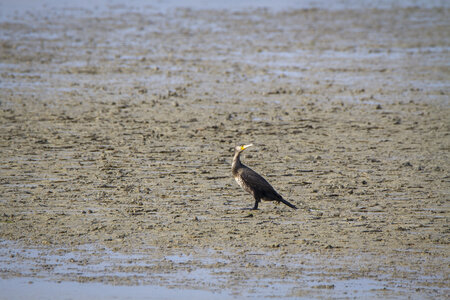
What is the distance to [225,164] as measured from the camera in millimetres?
11820

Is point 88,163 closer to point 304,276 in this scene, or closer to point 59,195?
point 59,195

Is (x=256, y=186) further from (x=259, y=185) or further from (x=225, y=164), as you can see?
(x=225, y=164)

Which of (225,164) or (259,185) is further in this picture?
(225,164)

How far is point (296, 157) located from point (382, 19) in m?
21.8

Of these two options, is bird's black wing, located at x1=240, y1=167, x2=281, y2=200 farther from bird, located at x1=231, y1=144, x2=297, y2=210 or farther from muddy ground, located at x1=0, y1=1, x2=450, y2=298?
muddy ground, located at x1=0, y1=1, x2=450, y2=298

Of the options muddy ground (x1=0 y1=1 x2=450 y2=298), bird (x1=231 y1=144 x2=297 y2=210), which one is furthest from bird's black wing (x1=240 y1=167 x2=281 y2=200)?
muddy ground (x1=0 y1=1 x2=450 y2=298)

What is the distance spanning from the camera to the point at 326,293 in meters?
6.95

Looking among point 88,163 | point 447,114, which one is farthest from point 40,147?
Answer: point 447,114

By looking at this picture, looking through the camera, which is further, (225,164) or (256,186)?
(225,164)

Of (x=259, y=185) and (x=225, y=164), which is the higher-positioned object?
(x=259, y=185)

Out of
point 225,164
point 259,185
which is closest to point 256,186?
point 259,185

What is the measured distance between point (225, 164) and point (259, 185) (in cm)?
237

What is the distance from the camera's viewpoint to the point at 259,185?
9492 mm

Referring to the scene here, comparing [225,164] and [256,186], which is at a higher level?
[256,186]
